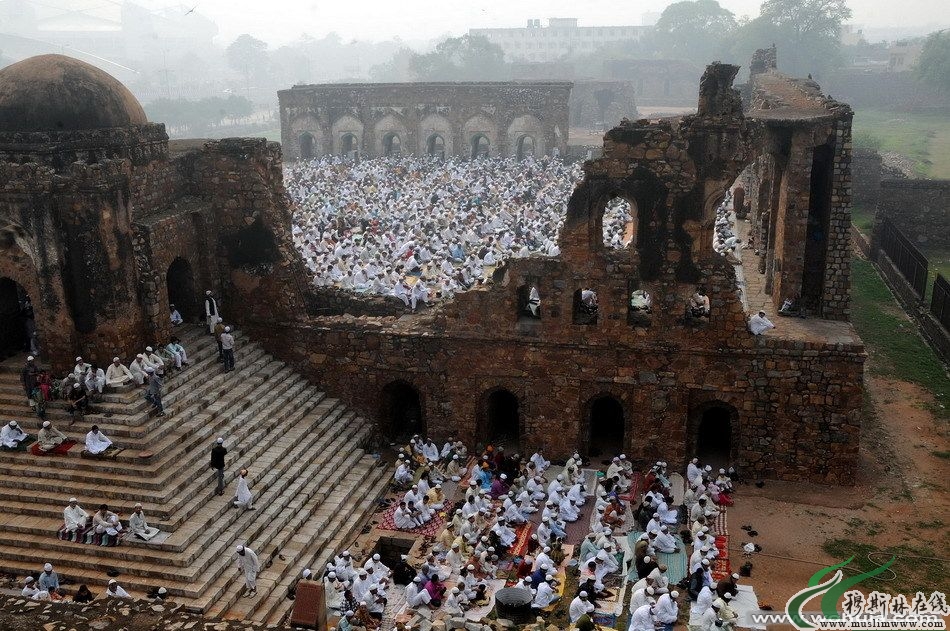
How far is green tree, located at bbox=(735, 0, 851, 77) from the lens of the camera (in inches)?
3123

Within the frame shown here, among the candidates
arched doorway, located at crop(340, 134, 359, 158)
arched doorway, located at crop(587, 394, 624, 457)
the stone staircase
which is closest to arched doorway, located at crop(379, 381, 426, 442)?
the stone staircase

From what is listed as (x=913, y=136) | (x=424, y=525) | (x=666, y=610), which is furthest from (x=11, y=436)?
(x=913, y=136)

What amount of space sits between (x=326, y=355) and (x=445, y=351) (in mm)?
2528

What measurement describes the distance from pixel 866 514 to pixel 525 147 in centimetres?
3726

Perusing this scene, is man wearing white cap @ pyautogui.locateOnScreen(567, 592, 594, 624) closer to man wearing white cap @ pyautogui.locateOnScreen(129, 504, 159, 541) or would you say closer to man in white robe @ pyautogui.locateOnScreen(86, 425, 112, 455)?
man wearing white cap @ pyautogui.locateOnScreen(129, 504, 159, 541)

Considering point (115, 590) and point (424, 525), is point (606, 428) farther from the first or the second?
point (115, 590)

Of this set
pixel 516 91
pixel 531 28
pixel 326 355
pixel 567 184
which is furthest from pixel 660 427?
pixel 531 28

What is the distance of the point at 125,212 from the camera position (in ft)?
48.7

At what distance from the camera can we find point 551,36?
16075 cm

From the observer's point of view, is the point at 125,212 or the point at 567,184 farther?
the point at 567,184

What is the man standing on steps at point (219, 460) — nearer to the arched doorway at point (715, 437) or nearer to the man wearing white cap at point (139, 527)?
the man wearing white cap at point (139, 527)

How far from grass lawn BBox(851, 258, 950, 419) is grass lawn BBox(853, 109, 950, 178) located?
75.1 feet

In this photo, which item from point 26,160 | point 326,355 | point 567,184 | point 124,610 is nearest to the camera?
point 124,610

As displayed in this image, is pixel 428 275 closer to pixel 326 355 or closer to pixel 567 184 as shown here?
pixel 326 355
